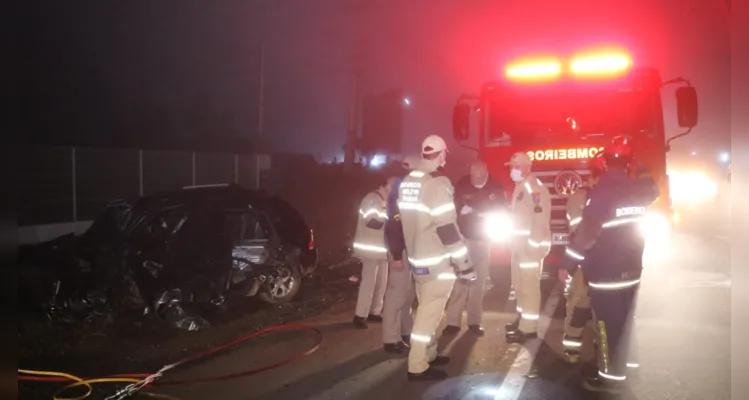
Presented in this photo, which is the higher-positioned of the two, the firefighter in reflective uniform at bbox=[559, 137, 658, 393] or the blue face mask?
the blue face mask

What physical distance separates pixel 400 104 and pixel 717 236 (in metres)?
25.3

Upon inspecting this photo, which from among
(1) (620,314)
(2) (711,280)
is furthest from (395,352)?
(2) (711,280)

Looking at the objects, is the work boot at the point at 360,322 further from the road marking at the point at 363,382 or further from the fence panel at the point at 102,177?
the fence panel at the point at 102,177

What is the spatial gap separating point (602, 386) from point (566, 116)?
4.34 meters

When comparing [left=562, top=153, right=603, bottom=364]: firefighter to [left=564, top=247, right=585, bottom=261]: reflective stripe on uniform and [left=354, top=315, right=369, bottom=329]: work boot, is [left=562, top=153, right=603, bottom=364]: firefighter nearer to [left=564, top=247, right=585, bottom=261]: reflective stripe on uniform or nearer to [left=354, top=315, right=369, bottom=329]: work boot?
[left=564, top=247, right=585, bottom=261]: reflective stripe on uniform

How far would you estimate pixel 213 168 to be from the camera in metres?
21.2

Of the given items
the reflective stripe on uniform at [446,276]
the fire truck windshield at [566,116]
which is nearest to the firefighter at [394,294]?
the reflective stripe on uniform at [446,276]

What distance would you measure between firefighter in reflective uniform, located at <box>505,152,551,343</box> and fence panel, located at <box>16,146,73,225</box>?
40.4ft

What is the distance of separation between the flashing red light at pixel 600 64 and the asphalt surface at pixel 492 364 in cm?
236

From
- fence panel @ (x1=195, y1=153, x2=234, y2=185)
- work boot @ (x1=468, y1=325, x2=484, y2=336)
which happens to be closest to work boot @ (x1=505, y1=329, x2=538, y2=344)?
work boot @ (x1=468, y1=325, x2=484, y2=336)

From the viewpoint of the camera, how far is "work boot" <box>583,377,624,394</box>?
17.1 feet

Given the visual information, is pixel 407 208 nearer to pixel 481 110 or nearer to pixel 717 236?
pixel 481 110

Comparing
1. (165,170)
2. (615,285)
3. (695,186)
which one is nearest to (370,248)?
(615,285)

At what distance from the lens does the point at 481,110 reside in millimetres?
9156
